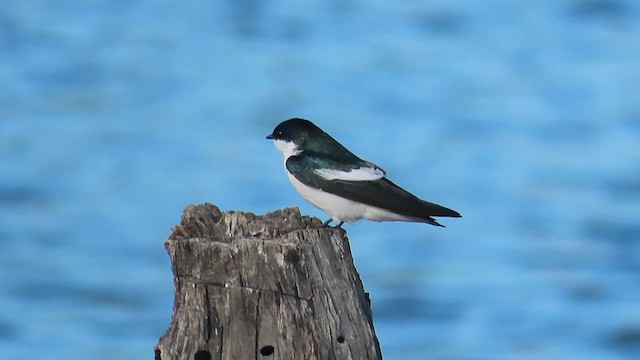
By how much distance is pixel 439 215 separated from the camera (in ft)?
21.9

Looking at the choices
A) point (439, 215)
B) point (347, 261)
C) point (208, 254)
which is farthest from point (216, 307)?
point (439, 215)

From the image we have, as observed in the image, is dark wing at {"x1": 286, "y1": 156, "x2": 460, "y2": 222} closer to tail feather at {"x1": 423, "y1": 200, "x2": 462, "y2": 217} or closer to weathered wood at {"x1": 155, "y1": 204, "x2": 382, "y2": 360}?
tail feather at {"x1": 423, "y1": 200, "x2": 462, "y2": 217}

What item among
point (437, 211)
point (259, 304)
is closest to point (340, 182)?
point (437, 211)

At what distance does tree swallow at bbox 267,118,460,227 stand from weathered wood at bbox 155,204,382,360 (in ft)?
4.94

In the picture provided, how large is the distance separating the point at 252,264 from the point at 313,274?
20 cm

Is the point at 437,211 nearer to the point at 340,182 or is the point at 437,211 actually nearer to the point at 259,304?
the point at 340,182

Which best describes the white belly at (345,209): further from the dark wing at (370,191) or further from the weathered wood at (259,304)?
the weathered wood at (259,304)

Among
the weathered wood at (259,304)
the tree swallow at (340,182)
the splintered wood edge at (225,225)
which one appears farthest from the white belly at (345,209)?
the weathered wood at (259,304)

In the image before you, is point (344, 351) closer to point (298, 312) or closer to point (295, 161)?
point (298, 312)

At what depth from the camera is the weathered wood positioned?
5.18 metres

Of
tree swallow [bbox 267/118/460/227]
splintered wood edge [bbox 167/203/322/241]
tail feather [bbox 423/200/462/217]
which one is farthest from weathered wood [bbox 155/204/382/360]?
tree swallow [bbox 267/118/460/227]

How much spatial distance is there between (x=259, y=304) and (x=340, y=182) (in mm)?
1823

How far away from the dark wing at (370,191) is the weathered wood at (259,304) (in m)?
1.40

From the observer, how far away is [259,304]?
17.0ft
